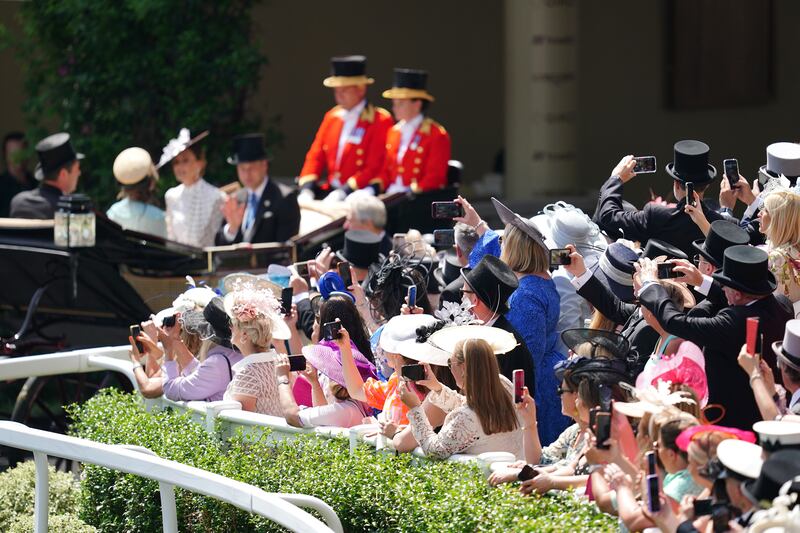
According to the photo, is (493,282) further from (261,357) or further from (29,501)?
(29,501)

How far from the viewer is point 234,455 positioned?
515 cm

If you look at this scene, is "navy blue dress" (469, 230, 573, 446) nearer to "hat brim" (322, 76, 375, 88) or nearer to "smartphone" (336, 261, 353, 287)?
"smartphone" (336, 261, 353, 287)

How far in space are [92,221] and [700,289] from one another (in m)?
3.95

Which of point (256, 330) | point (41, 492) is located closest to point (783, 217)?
point (256, 330)

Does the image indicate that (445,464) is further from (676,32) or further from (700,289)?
(676,32)

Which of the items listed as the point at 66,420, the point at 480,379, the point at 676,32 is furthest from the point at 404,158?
the point at 480,379

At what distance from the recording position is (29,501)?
19.0 feet

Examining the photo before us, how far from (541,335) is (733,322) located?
1.08 m

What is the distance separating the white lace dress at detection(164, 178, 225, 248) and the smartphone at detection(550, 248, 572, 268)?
3854 mm

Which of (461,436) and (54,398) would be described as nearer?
(461,436)

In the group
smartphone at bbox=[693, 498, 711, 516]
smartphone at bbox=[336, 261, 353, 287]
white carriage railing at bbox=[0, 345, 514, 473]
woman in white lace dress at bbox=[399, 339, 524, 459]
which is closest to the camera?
smartphone at bbox=[693, 498, 711, 516]

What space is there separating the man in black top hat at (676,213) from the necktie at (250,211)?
3359mm

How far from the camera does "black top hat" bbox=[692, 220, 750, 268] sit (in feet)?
15.5

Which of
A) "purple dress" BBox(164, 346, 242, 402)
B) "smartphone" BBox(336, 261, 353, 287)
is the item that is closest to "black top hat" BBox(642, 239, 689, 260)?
"smartphone" BBox(336, 261, 353, 287)
